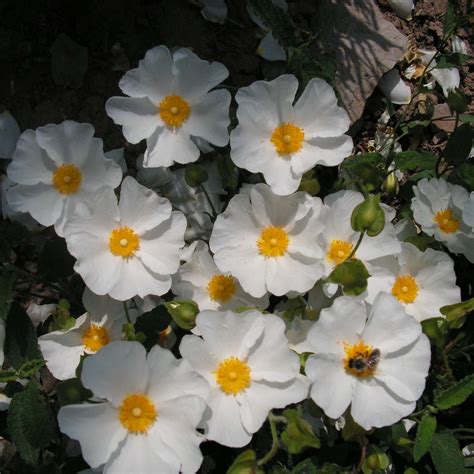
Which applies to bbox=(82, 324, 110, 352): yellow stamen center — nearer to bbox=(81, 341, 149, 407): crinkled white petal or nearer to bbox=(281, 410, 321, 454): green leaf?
bbox=(81, 341, 149, 407): crinkled white petal

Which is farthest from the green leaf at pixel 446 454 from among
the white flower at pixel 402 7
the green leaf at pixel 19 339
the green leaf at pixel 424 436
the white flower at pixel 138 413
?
the white flower at pixel 402 7

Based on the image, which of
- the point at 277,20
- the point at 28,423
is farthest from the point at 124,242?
the point at 277,20

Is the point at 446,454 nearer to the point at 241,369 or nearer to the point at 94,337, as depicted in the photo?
the point at 241,369

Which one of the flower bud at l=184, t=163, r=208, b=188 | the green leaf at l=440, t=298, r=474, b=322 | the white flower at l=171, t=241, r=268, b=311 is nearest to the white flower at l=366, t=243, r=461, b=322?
the green leaf at l=440, t=298, r=474, b=322

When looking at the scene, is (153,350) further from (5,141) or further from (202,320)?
(5,141)

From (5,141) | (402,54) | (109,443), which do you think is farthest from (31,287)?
(402,54)

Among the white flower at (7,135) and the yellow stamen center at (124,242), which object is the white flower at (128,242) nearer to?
the yellow stamen center at (124,242)

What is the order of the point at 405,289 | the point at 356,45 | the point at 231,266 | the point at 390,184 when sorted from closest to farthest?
the point at 231,266
the point at 405,289
the point at 390,184
the point at 356,45
